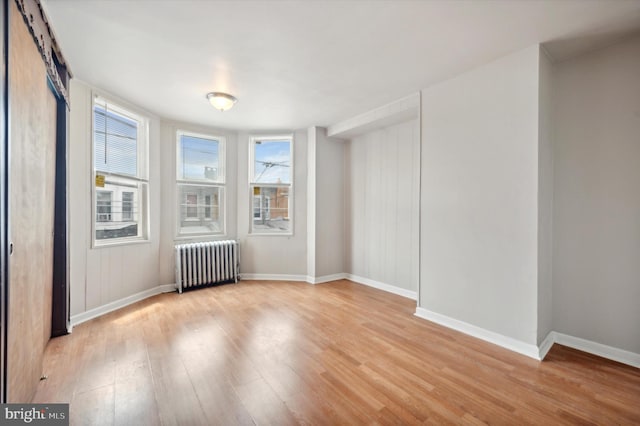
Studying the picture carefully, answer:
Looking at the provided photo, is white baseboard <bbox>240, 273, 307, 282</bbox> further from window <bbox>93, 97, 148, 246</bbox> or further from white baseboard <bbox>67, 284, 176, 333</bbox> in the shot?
window <bbox>93, 97, 148, 246</bbox>

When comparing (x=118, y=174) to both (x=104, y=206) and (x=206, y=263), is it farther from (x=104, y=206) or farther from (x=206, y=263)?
(x=206, y=263)

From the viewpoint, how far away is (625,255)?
2.40m

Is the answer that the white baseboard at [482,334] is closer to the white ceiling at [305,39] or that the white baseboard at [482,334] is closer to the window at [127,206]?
the white ceiling at [305,39]

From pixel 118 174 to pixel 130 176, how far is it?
0.19 metres

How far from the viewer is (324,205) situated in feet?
16.6

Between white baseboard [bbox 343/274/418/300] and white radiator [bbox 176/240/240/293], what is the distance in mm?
2136

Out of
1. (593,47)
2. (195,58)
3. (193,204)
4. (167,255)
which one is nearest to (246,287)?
(167,255)

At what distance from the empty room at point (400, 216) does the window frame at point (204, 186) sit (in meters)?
0.37

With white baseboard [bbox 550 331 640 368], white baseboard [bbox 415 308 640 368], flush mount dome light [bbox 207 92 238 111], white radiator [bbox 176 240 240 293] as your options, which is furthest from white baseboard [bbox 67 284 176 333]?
white baseboard [bbox 550 331 640 368]

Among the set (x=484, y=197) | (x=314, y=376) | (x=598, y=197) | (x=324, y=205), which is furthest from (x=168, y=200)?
(x=598, y=197)

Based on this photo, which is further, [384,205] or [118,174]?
[384,205]

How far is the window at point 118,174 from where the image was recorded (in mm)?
3504

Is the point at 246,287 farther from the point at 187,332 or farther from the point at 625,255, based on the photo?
the point at 625,255

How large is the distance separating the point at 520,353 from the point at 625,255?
4.02 ft
